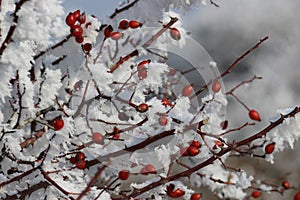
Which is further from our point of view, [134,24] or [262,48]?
[262,48]

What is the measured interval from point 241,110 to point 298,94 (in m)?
4.53

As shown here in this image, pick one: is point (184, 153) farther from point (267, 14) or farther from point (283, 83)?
point (267, 14)

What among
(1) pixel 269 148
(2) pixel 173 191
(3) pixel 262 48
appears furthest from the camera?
(3) pixel 262 48

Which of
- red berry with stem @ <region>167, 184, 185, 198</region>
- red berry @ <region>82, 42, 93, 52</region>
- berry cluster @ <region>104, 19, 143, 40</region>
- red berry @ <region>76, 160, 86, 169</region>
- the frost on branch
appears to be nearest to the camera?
the frost on branch

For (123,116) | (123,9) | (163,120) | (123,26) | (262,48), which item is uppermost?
(262,48)

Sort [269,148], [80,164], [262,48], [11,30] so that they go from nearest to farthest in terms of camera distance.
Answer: [11,30], [80,164], [269,148], [262,48]

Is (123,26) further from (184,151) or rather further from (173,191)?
(173,191)

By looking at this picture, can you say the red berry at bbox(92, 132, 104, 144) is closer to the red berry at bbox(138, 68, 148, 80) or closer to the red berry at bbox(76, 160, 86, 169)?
the red berry at bbox(76, 160, 86, 169)

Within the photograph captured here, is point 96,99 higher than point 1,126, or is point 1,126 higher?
point 96,99

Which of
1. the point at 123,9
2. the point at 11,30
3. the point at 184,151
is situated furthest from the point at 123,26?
the point at 11,30

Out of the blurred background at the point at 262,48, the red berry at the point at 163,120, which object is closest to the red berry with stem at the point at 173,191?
the red berry at the point at 163,120

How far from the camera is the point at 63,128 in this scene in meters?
2.02

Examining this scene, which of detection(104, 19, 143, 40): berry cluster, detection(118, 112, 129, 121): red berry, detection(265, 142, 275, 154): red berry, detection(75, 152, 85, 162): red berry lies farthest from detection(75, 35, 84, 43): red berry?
detection(265, 142, 275, 154): red berry

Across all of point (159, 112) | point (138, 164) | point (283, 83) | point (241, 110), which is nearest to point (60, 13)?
point (159, 112)
